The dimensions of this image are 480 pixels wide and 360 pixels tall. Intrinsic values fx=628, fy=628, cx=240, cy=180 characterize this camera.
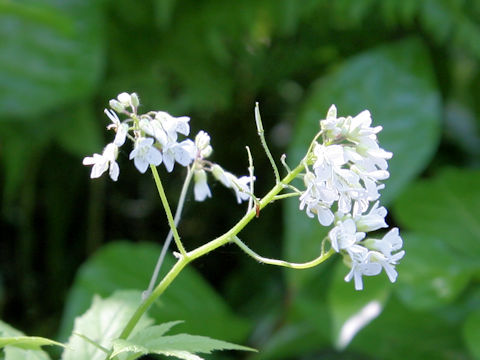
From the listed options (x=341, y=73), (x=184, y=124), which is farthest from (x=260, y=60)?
(x=184, y=124)

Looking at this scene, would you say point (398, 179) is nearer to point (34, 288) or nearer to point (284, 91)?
point (284, 91)

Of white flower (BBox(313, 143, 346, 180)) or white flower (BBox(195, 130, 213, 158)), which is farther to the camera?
white flower (BBox(195, 130, 213, 158))

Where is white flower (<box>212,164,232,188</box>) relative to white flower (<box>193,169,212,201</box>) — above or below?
above

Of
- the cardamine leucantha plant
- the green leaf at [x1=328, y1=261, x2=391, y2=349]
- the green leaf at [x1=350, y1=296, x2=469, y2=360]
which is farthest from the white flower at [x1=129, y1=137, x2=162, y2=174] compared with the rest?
the green leaf at [x1=350, y1=296, x2=469, y2=360]

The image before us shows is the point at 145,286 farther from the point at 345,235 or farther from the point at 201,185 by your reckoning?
the point at 345,235

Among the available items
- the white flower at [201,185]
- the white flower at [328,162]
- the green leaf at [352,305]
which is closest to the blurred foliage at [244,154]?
the green leaf at [352,305]

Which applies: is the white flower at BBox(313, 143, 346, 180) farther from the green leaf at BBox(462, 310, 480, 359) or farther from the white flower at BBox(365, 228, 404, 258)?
the green leaf at BBox(462, 310, 480, 359)

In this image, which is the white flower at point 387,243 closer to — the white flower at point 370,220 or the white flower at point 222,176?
the white flower at point 370,220
